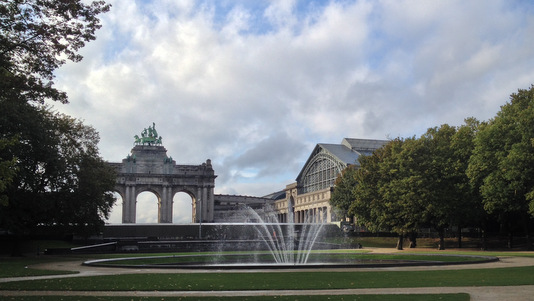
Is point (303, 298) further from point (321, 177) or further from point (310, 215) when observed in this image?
point (321, 177)

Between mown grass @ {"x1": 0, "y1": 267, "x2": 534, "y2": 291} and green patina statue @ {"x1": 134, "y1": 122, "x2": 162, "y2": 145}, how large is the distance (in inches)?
4046

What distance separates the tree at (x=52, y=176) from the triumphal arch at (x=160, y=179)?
64.6 m

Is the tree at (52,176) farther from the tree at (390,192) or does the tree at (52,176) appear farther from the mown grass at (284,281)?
the tree at (390,192)

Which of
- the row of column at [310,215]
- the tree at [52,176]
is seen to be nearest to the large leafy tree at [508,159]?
the tree at [52,176]

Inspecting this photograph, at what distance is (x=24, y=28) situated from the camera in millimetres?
20734

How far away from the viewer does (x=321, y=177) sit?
134125 millimetres

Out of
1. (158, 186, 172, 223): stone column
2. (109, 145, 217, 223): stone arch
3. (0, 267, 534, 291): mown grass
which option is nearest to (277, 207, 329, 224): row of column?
(109, 145, 217, 223): stone arch

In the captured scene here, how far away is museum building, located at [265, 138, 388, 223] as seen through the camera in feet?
404

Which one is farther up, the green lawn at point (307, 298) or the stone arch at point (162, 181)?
the stone arch at point (162, 181)

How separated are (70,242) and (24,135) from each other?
1225 inches

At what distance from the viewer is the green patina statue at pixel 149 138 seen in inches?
4938

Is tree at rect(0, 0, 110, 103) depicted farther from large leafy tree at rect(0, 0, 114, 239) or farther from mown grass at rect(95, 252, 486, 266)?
mown grass at rect(95, 252, 486, 266)

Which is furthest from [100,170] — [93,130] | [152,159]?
[152,159]

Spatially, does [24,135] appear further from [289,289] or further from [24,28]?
[289,289]
